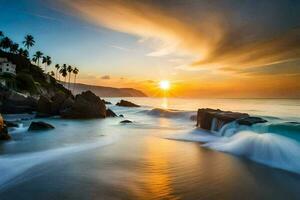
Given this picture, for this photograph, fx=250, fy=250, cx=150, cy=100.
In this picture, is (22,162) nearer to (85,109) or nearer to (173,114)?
(85,109)

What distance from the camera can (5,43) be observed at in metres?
78.1

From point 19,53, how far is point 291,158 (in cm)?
8784

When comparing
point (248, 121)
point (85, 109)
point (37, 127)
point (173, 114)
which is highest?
point (85, 109)

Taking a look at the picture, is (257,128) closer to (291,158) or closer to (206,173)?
(291,158)

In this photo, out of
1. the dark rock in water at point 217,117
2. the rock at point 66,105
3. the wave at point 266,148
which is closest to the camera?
the wave at point 266,148

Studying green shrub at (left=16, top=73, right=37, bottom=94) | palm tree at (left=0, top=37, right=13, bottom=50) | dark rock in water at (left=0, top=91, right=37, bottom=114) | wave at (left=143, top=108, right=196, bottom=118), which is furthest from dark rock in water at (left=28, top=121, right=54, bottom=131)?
palm tree at (left=0, top=37, right=13, bottom=50)

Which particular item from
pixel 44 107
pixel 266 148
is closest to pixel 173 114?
pixel 44 107

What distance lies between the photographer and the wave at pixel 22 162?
8.23m

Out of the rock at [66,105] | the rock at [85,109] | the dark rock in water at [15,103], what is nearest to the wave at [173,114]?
the rock at [85,109]

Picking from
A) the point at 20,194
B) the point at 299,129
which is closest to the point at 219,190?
the point at 20,194

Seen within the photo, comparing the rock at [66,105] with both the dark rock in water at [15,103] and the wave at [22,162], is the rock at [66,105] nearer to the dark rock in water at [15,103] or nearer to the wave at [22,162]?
the dark rock in water at [15,103]

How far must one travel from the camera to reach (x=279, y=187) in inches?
302

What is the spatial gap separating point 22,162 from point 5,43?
265ft

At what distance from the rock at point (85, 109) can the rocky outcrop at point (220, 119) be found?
18768 millimetres
